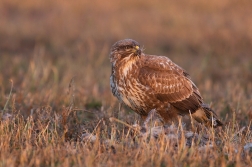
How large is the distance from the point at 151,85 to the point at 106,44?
28.2 feet

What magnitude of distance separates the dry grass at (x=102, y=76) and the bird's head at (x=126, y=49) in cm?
79

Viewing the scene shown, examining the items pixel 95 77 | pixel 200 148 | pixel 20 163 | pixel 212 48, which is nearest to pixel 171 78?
pixel 200 148

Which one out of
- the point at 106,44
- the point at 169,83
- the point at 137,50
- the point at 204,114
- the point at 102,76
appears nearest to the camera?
the point at 137,50

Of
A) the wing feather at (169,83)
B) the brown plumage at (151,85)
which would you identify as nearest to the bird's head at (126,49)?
the brown plumage at (151,85)

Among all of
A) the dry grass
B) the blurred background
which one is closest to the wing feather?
the dry grass

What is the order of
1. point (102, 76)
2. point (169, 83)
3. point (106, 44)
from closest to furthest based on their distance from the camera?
point (169, 83) → point (102, 76) → point (106, 44)

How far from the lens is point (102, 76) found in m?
12.3

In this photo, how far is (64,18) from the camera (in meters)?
17.8

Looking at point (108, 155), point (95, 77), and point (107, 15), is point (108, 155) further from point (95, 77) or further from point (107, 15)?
point (107, 15)

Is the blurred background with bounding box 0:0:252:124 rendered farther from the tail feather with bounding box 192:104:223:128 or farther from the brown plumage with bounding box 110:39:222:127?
the brown plumage with bounding box 110:39:222:127

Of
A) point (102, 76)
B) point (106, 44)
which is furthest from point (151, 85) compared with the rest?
point (106, 44)

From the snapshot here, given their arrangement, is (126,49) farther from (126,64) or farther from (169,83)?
(169,83)

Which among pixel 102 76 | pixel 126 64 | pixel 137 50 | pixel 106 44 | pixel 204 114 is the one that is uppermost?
pixel 106 44

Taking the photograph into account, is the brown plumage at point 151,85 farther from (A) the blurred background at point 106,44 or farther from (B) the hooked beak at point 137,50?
(A) the blurred background at point 106,44
